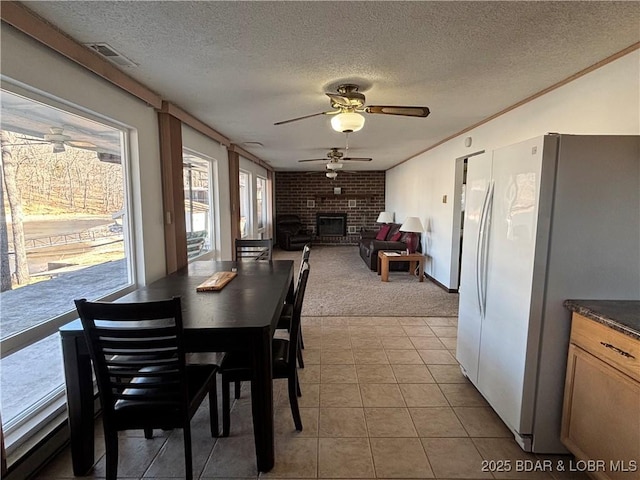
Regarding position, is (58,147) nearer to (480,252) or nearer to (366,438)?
(366,438)

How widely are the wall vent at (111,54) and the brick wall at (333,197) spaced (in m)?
7.59

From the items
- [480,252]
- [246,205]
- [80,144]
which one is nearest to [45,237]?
[80,144]

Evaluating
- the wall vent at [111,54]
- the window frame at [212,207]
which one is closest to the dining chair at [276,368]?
the wall vent at [111,54]

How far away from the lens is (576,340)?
166 centimetres

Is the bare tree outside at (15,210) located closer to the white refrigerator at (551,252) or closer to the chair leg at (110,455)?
the chair leg at (110,455)

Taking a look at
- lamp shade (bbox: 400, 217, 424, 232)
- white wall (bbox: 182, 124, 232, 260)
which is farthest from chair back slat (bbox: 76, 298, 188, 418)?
lamp shade (bbox: 400, 217, 424, 232)

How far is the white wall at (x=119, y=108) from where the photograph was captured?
162 cm

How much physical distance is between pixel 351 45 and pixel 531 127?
1928 millimetres

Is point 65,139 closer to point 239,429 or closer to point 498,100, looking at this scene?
point 239,429

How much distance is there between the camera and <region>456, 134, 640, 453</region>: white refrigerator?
1.66 meters

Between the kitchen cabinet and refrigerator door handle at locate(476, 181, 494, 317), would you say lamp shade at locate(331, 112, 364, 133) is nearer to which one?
A: refrigerator door handle at locate(476, 181, 494, 317)

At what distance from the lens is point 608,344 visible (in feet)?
4.75

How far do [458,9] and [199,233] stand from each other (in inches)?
145

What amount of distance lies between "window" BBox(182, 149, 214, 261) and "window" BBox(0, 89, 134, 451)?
147 centimetres
